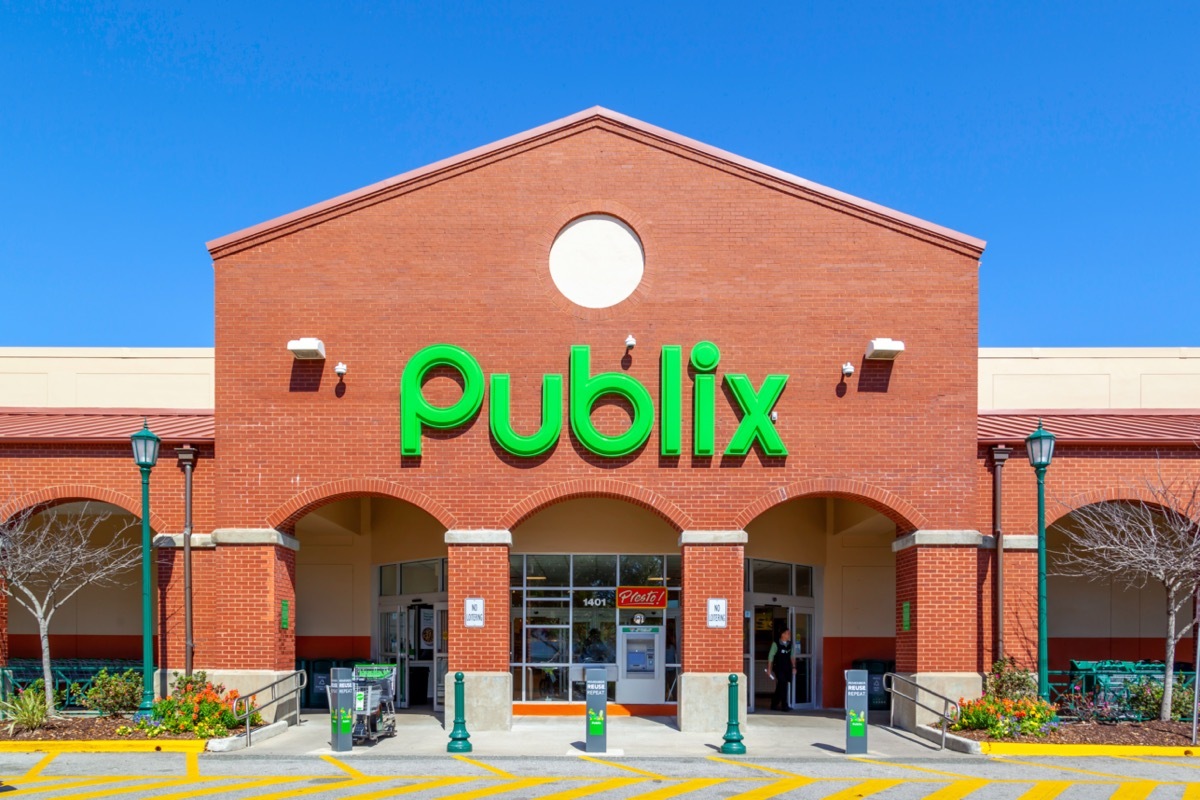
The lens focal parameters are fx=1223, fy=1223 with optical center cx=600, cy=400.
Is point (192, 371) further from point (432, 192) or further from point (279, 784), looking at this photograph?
point (279, 784)

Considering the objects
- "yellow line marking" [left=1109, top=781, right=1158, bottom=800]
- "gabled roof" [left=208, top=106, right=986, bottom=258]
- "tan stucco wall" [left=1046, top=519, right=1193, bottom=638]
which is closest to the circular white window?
"gabled roof" [left=208, top=106, right=986, bottom=258]

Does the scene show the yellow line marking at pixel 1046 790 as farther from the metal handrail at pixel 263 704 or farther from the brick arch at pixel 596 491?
the metal handrail at pixel 263 704

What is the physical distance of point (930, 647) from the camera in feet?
64.3

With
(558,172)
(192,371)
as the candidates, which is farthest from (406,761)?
(192,371)

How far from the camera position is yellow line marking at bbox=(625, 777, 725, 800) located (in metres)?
13.5

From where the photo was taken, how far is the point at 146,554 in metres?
18.0

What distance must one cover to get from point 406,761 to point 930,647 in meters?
8.61

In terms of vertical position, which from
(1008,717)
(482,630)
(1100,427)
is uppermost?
(1100,427)

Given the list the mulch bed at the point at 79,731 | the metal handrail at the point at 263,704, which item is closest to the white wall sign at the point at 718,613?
the metal handrail at the point at 263,704

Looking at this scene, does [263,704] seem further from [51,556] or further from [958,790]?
[958,790]

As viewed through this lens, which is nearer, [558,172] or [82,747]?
[82,747]

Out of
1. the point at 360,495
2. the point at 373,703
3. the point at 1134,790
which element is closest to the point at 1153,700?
the point at 1134,790

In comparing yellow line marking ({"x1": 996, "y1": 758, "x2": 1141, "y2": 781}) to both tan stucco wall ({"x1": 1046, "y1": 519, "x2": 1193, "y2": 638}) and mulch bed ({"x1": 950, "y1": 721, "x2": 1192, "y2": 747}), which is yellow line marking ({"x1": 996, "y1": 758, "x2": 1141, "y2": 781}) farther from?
tan stucco wall ({"x1": 1046, "y1": 519, "x2": 1193, "y2": 638})

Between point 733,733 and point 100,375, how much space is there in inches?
729
